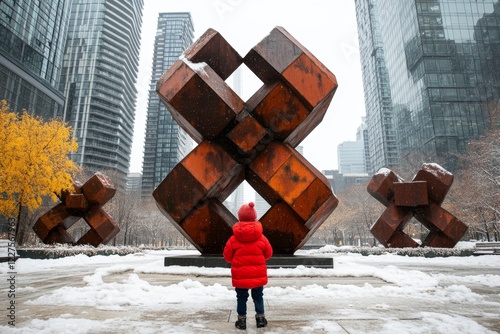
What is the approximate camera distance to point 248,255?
9.80ft

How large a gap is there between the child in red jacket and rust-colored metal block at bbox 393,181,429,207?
39.5 ft

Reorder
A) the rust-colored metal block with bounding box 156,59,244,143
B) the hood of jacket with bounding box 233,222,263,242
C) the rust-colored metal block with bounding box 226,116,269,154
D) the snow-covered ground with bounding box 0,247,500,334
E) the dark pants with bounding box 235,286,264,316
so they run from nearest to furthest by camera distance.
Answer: the snow-covered ground with bounding box 0,247,500,334 < the dark pants with bounding box 235,286,264,316 < the hood of jacket with bounding box 233,222,263,242 < the rust-colored metal block with bounding box 156,59,244,143 < the rust-colored metal block with bounding box 226,116,269,154

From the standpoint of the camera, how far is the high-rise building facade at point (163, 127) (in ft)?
412

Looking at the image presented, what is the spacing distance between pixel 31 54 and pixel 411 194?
67.3 metres

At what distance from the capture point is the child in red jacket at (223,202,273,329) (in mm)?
2768

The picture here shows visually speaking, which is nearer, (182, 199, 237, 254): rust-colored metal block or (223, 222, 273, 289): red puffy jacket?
(223, 222, 273, 289): red puffy jacket

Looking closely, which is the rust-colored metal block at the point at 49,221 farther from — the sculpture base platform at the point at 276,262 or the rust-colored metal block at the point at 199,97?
the rust-colored metal block at the point at 199,97

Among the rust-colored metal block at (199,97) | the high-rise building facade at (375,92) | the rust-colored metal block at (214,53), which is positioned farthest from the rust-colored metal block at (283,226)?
the high-rise building facade at (375,92)

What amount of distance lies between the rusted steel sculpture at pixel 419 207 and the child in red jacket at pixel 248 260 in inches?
478

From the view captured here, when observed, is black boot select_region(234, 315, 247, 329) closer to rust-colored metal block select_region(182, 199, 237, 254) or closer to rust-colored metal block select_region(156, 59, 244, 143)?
rust-colored metal block select_region(182, 199, 237, 254)

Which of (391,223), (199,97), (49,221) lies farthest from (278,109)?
(49,221)

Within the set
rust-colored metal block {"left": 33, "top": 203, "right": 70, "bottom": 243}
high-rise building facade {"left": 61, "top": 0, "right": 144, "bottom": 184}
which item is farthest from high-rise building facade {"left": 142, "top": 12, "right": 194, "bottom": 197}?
rust-colored metal block {"left": 33, "top": 203, "right": 70, "bottom": 243}

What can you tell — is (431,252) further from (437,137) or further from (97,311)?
(437,137)

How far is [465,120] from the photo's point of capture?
1992 inches
